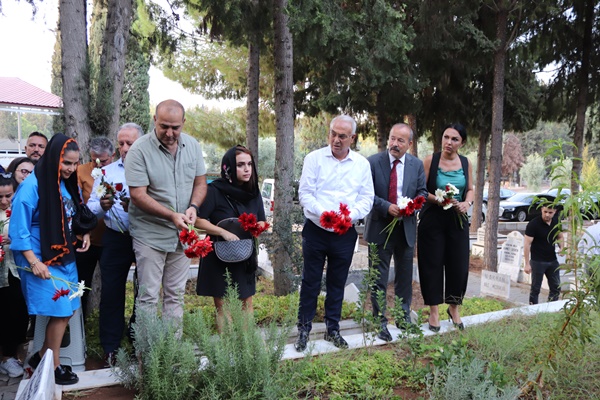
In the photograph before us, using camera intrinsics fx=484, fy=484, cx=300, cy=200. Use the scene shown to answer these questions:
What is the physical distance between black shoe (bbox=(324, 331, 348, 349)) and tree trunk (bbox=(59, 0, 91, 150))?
9.78 feet

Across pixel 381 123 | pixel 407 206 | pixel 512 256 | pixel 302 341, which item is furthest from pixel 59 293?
pixel 381 123

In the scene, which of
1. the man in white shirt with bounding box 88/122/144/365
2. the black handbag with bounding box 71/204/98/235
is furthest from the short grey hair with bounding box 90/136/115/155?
the black handbag with bounding box 71/204/98/235

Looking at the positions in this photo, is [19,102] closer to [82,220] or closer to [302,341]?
[82,220]

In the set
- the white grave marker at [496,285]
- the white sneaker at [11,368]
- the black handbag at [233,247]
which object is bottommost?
the white grave marker at [496,285]

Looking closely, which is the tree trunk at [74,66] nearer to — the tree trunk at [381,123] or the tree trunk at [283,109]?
the tree trunk at [283,109]

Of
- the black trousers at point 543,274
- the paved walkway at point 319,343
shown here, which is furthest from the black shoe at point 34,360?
the black trousers at point 543,274

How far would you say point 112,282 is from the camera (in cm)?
371

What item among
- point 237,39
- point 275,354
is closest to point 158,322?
point 275,354

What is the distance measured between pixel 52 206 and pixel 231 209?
1343 millimetres

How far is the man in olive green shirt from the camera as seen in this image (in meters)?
3.38

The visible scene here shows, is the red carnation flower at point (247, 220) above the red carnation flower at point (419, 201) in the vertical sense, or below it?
below

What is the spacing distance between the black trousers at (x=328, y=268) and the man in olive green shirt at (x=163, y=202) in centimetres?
98

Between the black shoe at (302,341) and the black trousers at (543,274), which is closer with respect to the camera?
the black shoe at (302,341)

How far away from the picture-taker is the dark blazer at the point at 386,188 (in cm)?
428
